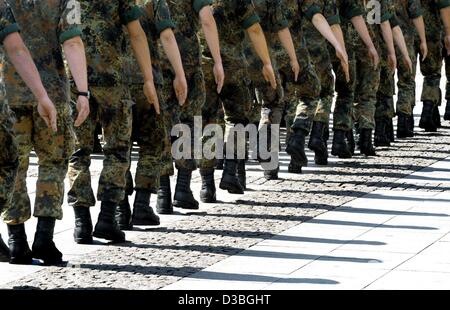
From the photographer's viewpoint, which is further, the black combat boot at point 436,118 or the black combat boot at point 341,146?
the black combat boot at point 436,118

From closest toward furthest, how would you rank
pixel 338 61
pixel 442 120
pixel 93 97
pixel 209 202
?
pixel 93 97 < pixel 209 202 < pixel 338 61 < pixel 442 120

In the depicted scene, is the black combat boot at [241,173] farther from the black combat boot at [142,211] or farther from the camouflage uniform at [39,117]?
the camouflage uniform at [39,117]

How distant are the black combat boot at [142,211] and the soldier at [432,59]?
25.0ft

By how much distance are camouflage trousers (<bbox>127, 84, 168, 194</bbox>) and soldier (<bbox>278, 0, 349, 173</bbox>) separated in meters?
3.26

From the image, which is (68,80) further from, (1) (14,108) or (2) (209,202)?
(2) (209,202)

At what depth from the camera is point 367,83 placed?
52.3ft

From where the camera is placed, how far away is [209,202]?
41.4ft

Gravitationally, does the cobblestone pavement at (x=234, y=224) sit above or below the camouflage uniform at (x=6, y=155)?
below

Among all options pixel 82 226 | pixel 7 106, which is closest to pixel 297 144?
pixel 82 226

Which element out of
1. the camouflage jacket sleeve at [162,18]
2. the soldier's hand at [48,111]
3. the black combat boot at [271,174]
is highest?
the camouflage jacket sleeve at [162,18]

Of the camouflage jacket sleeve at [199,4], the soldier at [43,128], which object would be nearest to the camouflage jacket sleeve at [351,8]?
the camouflage jacket sleeve at [199,4]

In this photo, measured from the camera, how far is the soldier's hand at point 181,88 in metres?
11.2
